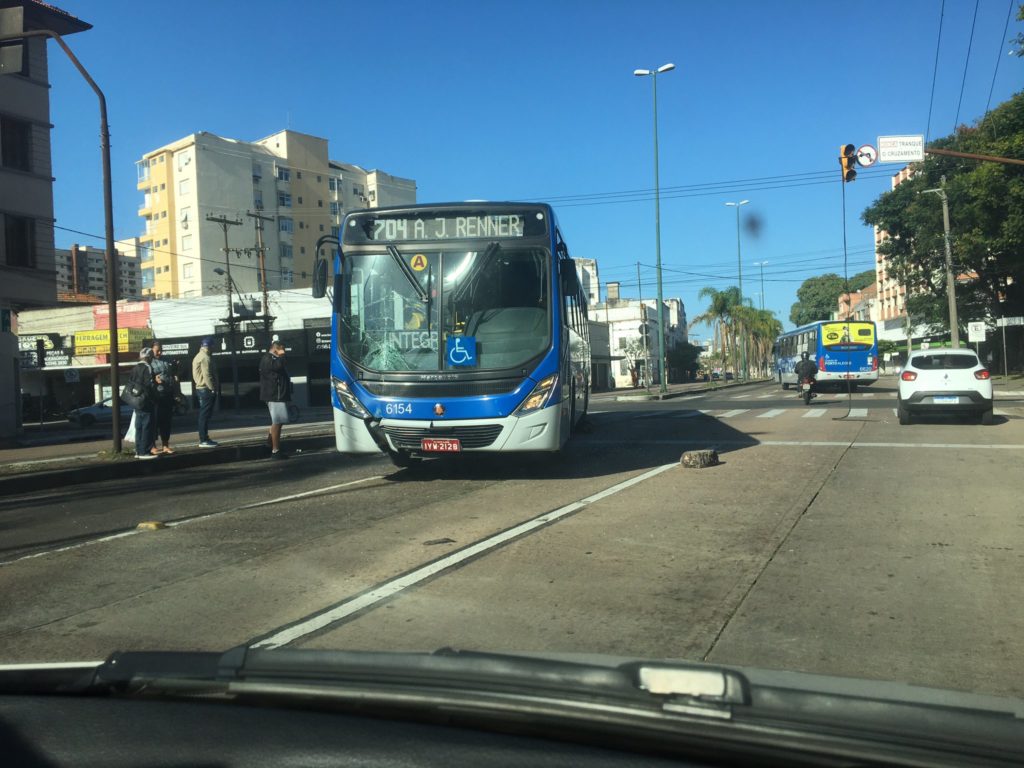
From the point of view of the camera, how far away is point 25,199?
82.9 ft

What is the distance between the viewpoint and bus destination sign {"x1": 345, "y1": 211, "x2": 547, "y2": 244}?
9977 mm

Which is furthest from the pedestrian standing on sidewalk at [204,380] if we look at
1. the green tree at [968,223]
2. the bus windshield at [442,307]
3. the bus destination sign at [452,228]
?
the green tree at [968,223]

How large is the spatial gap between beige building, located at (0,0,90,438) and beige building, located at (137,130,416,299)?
1722 inches

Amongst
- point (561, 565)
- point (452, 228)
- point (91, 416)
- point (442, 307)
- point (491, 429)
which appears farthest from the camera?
point (91, 416)

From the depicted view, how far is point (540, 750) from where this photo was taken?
Result: 6.85ft

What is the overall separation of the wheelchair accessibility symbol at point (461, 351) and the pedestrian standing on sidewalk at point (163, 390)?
578cm

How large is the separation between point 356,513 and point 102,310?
51547 mm

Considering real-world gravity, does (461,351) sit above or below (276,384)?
above

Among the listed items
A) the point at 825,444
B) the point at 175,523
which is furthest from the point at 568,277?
the point at 175,523

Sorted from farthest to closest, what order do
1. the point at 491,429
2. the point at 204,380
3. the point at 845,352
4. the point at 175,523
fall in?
the point at 845,352
the point at 204,380
the point at 491,429
the point at 175,523

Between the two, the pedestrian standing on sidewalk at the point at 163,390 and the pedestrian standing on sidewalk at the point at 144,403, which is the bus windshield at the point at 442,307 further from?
the pedestrian standing on sidewalk at the point at 163,390

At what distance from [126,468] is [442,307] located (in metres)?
5.93

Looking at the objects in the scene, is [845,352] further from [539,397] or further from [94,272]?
[94,272]

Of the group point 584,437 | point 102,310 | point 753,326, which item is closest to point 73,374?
point 102,310
